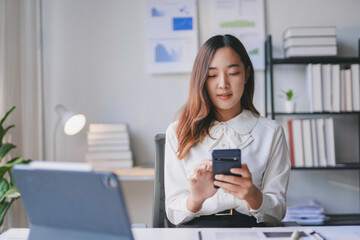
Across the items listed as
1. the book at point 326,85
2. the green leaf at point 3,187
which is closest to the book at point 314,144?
the book at point 326,85

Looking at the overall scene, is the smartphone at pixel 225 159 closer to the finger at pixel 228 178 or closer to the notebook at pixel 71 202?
the finger at pixel 228 178

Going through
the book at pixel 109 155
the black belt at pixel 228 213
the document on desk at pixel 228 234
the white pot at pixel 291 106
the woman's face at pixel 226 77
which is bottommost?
the black belt at pixel 228 213

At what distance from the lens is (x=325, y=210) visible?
8.38 ft

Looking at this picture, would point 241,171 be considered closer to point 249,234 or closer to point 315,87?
point 249,234

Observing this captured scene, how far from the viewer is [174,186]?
1372 mm

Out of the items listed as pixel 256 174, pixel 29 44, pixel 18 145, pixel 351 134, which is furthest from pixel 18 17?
pixel 351 134

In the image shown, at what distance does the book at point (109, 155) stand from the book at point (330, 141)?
1270mm

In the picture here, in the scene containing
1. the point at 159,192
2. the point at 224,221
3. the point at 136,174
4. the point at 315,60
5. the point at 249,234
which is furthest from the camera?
the point at 315,60

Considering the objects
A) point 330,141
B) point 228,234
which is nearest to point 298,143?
point 330,141

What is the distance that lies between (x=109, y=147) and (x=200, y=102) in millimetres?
1091

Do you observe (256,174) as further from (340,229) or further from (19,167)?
(19,167)

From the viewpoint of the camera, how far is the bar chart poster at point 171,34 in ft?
8.29

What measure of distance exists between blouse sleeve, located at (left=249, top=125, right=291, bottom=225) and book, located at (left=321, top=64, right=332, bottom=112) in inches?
43.1

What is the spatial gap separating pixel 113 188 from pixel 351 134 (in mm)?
2344
